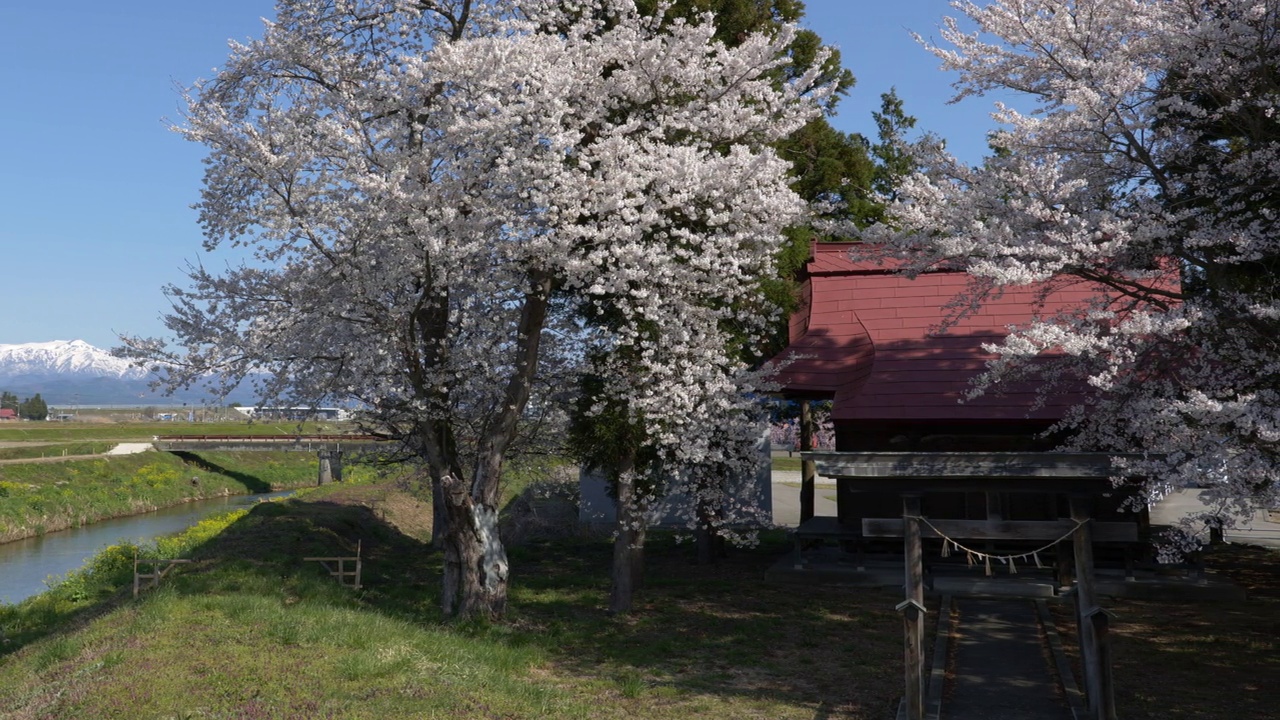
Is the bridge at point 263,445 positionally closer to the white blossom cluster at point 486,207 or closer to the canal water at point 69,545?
the canal water at point 69,545

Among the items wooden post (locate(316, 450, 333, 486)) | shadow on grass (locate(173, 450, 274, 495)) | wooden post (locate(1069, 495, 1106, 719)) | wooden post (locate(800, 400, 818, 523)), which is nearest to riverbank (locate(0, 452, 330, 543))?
shadow on grass (locate(173, 450, 274, 495))

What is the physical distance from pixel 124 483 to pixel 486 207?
44.5 m

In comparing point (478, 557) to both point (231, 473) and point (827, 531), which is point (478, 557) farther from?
point (231, 473)

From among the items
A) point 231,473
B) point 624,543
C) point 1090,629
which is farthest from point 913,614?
point 231,473

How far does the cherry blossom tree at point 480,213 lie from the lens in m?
14.8

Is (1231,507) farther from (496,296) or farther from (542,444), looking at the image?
(542,444)

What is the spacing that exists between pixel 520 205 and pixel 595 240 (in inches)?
68.5

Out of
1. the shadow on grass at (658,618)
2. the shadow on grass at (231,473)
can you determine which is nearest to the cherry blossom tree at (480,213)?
the shadow on grass at (658,618)

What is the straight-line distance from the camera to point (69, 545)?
1442 inches

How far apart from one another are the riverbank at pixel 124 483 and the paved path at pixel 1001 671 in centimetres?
3668

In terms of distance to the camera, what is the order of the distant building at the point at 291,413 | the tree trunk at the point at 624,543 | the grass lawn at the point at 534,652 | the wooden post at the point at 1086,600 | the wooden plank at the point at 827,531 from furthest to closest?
the wooden plank at the point at 827,531
the tree trunk at the point at 624,543
the distant building at the point at 291,413
the grass lawn at the point at 534,652
the wooden post at the point at 1086,600

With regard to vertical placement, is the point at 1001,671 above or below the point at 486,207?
below

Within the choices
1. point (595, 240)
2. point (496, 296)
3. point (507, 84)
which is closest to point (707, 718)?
point (595, 240)

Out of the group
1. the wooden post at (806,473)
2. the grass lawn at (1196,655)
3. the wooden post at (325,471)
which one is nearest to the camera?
the grass lawn at (1196,655)
